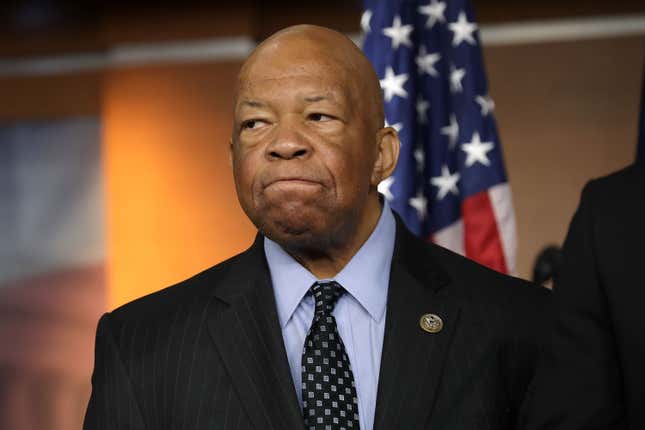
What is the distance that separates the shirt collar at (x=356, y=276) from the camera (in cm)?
190

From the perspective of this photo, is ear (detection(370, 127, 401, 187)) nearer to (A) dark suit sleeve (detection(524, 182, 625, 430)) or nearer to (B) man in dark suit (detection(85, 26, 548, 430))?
(B) man in dark suit (detection(85, 26, 548, 430))

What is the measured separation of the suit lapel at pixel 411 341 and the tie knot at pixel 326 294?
10cm

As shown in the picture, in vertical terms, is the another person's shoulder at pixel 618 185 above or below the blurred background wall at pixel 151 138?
below

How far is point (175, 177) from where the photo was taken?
5.46 m

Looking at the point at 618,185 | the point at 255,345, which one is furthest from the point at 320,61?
the point at 618,185

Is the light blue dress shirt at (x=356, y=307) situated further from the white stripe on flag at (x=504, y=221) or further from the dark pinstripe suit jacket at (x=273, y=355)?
the white stripe on flag at (x=504, y=221)

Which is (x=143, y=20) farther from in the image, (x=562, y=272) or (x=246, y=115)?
(x=562, y=272)

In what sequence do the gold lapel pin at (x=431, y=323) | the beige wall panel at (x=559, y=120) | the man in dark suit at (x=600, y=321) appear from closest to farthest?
the man in dark suit at (x=600, y=321) < the gold lapel pin at (x=431, y=323) < the beige wall panel at (x=559, y=120)

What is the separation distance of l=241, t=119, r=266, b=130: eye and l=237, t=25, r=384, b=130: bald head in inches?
3.3

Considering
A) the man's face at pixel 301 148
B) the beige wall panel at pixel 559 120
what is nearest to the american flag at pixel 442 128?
the man's face at pixel 301 148

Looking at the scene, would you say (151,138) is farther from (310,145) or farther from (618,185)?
(618,185)

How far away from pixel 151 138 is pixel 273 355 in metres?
3.79

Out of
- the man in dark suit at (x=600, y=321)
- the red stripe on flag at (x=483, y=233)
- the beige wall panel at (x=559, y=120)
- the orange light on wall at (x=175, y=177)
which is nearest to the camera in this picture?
the man in dark suit at (x=600, y=321)

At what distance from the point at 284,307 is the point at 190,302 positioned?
19 centimetres
